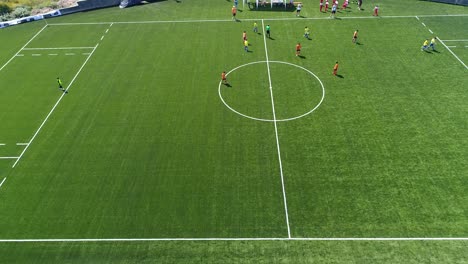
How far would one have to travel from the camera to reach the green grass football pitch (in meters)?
Answer: 23.9

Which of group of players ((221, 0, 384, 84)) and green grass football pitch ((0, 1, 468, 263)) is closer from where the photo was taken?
green grass football pitch ((0, 1, 468, 263))

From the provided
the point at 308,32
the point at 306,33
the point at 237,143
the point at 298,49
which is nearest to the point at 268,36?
the point at 306,33

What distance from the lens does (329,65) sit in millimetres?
38781

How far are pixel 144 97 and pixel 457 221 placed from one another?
28.7 metres

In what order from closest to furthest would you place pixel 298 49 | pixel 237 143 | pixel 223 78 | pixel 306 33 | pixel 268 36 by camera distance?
pixel 237 143
pixel 223 78
pixel 298 49
pixel 306 33
pixel 268 36

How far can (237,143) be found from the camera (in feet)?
99.2

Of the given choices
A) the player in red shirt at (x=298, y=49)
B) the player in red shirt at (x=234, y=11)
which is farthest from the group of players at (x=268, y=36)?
the player in red shirt at (x=234, y=11)

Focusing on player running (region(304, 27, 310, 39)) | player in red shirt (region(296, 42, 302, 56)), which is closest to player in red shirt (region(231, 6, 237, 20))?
player running (region(304, 27, 310, 39))

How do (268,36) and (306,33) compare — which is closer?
(306,33)

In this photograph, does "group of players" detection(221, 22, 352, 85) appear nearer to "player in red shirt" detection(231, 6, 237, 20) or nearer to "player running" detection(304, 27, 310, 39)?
"player running" detection(304, 27, 310, 39)

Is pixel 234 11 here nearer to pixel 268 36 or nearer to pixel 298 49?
pixel 268 36

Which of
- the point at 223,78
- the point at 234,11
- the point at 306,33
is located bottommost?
the point at 223,78

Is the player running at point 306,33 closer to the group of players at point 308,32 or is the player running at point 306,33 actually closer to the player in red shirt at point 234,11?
the group of players at point 308,32

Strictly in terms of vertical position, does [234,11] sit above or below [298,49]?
above
